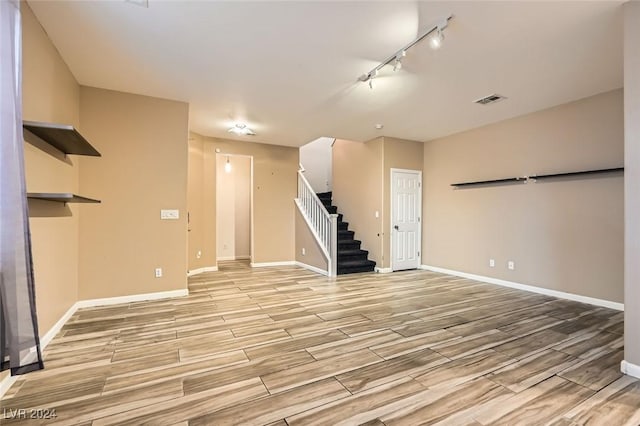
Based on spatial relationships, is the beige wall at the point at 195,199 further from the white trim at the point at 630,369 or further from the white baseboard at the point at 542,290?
the white trim at the point at 630,369

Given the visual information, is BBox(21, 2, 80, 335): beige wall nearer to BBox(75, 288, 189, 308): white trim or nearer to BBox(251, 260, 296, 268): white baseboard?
BBox(75, 288, 189, 308): white trim

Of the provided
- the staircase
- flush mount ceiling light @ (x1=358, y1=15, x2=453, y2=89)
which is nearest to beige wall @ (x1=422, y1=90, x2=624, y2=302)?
the staircase

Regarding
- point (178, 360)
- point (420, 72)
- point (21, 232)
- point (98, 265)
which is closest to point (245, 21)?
point (420, 72)

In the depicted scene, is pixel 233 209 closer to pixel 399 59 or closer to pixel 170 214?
pixel 170 214

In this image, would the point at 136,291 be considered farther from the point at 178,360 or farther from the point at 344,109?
the point at 344,109

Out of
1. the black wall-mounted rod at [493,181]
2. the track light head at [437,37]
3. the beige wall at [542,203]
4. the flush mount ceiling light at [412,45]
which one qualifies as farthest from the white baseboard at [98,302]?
the black wall-mounted rod at [493,181]

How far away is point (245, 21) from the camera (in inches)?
98.0

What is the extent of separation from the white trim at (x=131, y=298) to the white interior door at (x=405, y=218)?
13.5 ft

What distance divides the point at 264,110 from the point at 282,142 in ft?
7.01

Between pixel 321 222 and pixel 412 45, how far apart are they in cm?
390

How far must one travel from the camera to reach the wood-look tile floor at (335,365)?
1.79 metres

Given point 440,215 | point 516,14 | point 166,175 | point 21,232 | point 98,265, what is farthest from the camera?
point 440,215

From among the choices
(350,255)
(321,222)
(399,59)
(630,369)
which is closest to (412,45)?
(399,59)

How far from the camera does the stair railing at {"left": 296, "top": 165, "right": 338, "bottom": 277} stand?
5695 millimetres
